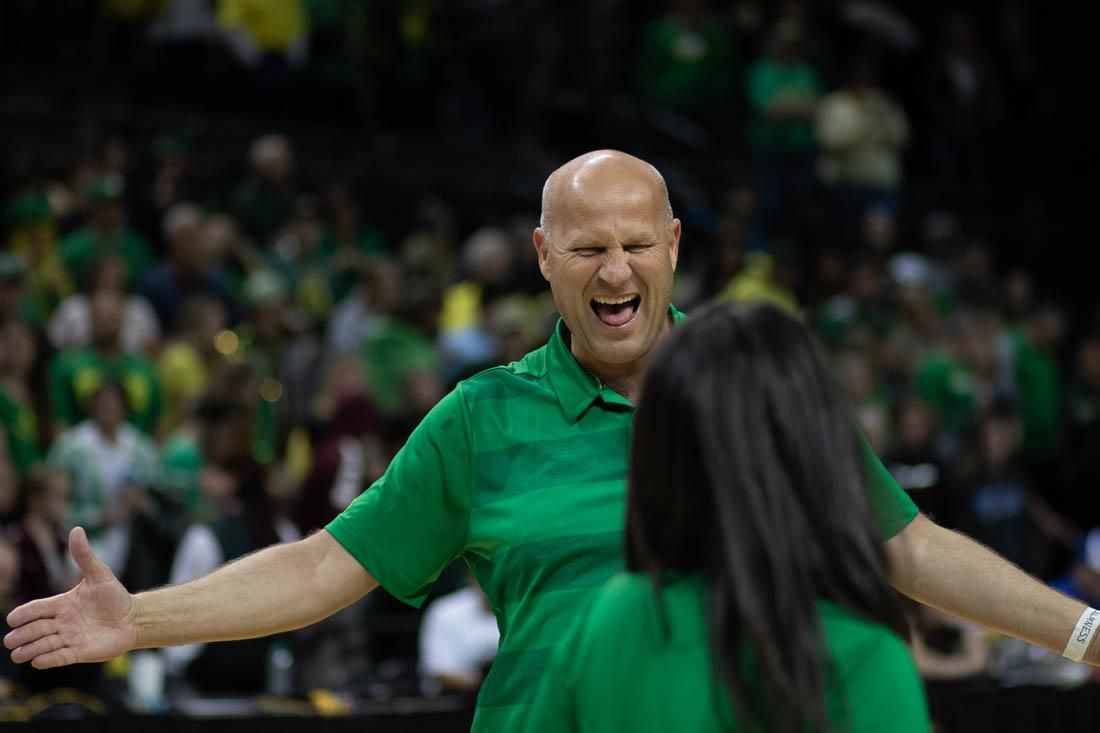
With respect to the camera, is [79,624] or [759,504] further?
[79,624]

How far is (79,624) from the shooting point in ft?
9.66

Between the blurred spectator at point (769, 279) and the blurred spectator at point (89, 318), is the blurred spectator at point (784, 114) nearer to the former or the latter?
the blurred spectator at point (769, 279)

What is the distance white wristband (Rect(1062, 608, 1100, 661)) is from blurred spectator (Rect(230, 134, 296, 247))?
784cm

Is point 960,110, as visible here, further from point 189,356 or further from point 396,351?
point 189,356

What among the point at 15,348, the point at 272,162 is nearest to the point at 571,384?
the point at 15,348

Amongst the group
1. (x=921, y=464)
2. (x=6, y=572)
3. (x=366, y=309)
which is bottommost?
(x=921, y=464)

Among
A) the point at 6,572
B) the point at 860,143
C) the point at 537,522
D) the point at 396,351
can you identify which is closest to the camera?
the point at 537,522

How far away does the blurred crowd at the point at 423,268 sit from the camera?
7.80m

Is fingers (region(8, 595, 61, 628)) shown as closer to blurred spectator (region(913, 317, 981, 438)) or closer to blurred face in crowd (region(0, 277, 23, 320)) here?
blurred face in crowd (region(0, 277, 23, 320))

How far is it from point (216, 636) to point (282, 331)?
6.38 meters

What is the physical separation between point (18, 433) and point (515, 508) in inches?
208

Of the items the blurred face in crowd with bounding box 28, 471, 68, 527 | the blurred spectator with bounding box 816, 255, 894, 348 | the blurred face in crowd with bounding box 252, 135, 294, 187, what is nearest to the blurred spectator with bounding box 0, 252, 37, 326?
the blurred face in crowd with bounding box 28, 471, 68, 527

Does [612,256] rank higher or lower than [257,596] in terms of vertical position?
higher

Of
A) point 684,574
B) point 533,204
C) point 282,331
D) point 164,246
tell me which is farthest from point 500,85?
point 684,574
